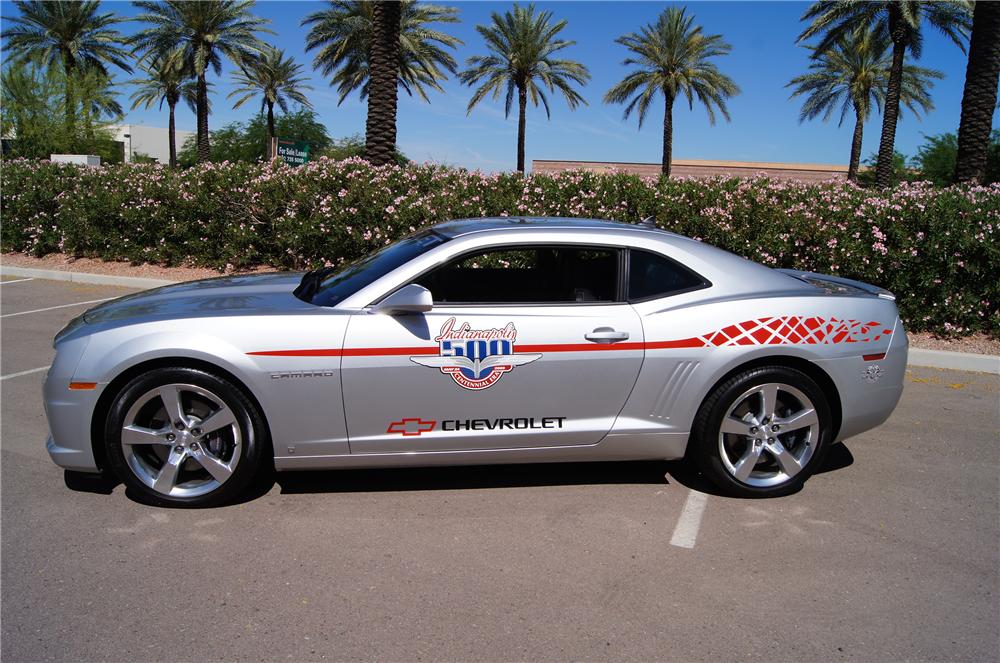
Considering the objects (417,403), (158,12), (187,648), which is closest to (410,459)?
(417,403)

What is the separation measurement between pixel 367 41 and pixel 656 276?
103 ft

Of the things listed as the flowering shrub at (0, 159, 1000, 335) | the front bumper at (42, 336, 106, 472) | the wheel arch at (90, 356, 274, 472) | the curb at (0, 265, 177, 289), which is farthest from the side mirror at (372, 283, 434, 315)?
the curb at (0, 265, 177, 289)

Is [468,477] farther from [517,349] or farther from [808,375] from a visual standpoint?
[808,375]

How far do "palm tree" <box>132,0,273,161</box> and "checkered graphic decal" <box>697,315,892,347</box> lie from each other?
36.1 metres

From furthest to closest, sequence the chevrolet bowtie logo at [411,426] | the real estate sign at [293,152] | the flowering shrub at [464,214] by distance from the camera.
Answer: the real estate sign at [293,152] → the flowering shrub at [464,214] → the chevrolet bowtie logo at [411,426]

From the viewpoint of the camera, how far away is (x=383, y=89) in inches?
563

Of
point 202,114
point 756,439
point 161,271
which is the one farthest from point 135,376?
point 202,114

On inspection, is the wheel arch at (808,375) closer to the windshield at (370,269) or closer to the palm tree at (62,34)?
the windshield at (370,269)

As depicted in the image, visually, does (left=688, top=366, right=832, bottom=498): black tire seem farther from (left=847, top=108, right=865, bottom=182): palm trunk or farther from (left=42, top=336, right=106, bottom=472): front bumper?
(left=847, top=108, right=865, bottom=182): palm trunk

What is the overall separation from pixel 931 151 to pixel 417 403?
98.2 feet

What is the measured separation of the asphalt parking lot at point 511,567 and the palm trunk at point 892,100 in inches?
936

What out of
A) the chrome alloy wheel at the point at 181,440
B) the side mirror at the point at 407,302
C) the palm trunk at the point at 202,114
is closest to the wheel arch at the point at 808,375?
the side mirror at the point at 407,302

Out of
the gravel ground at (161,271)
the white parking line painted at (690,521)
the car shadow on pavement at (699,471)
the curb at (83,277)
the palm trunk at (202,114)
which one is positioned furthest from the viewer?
the palm trunk at (202,114)

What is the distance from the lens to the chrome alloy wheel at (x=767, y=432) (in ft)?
14.3
